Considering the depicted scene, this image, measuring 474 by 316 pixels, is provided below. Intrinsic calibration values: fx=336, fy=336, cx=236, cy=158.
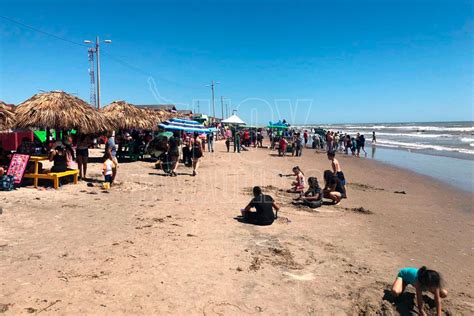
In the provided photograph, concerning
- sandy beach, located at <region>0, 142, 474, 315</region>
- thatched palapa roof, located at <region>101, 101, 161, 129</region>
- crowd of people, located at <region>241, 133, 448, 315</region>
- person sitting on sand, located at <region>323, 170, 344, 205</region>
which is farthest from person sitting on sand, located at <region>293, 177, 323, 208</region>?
thatched palapa roof, located at <region>101, 101, 161, 129</region>

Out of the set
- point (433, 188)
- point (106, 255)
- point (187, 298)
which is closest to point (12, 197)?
point (106, 255)

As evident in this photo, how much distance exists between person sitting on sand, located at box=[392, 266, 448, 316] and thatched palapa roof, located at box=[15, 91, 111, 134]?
10561 mm

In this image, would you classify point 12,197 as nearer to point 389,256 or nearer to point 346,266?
point 346,266

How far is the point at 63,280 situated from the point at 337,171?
25.0 feet

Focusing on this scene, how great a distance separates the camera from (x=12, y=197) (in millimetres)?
7770

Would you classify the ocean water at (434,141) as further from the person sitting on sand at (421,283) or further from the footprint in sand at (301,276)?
the footprint in sand at (301,276)

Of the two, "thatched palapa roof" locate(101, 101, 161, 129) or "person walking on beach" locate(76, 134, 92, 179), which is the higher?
"thatched palapa roof" locate(101, 101, 161, 129)

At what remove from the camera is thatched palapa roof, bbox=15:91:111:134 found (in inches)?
416

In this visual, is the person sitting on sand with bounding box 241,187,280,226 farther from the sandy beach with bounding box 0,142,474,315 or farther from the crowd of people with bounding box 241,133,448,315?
the sandy beach with bounding box 0,142,474,315

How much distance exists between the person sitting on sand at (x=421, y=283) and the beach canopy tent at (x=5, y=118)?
1025 centimetres

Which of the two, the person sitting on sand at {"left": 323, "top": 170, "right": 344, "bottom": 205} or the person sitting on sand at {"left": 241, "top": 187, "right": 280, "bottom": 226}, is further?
the person sitting on sand at {"left": 323, "top": 170, "right": 344, "bottom": 205}

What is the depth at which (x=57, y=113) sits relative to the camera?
10875 millimetres

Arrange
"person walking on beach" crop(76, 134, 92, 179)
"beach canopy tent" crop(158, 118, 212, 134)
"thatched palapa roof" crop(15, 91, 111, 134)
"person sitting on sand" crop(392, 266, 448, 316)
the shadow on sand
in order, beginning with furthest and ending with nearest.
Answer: "beach canopy tent" crop(158, 118, 212, 134)
"thatched palapa roof" crop(15, 91, 111, 134)
"person walking on beach" crop(76, 134, 92, 179)
the shadow on sand
"person sitting on sand" crop(392, 266, 448, 316)

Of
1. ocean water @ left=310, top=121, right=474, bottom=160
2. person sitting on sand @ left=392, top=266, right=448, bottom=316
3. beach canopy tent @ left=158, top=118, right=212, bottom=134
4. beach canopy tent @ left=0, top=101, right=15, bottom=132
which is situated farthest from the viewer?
ocean water @ left=310, top=121, right=474, bottom=160
